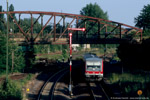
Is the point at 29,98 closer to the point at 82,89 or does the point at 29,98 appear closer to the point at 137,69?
the point at 82,89

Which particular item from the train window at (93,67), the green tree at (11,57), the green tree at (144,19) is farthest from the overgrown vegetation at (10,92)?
the green tree at (144,19)

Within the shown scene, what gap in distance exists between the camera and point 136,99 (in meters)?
18.3

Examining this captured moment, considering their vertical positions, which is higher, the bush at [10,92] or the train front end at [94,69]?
the train front end at [94,69]

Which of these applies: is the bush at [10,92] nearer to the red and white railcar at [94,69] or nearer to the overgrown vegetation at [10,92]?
the overgrown vegetation at [10,92]

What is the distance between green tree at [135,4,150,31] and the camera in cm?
7038

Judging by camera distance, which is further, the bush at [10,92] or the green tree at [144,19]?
the green tree at [144,19]

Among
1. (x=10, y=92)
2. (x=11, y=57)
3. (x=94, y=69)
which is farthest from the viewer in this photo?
(x=11, y=57)

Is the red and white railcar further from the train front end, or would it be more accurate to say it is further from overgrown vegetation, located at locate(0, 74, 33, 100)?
overgrown vegetation, located at locate(0, 74, 33, 100)

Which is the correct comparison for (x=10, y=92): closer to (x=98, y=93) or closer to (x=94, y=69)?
(x=98, y=93)

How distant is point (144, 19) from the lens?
235 feet

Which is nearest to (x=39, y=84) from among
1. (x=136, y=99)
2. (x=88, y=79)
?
(x=88, y=79)

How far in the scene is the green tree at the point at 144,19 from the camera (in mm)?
70375

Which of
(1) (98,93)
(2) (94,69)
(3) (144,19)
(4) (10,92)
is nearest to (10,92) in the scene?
(4) (10,92)

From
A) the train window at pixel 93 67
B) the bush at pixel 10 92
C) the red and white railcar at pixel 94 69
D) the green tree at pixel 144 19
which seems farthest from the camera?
the green tree at pixel 144 19
